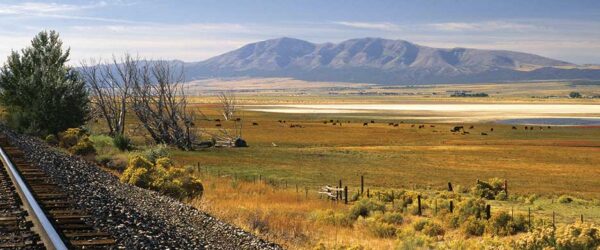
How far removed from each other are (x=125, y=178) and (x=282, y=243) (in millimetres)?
9178

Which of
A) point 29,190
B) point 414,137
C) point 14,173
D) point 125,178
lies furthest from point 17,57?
point 414,137

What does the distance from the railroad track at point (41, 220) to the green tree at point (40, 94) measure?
2736cm

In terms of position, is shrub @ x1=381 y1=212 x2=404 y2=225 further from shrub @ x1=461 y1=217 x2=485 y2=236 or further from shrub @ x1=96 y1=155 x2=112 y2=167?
shrub @ x1=96 y1=155 x2=112 y2=167

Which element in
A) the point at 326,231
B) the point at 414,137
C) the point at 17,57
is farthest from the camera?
the point at 414,137

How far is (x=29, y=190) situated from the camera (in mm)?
14102

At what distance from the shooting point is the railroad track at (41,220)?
937cm

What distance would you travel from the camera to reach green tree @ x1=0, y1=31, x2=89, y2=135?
42.2 meters

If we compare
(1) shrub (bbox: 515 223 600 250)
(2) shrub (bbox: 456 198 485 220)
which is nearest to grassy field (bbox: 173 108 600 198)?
(2) shrub (bbox: 456 198 485 220)

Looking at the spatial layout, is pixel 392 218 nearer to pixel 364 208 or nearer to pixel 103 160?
pixel 364 208

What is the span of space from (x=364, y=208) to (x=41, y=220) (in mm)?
17171

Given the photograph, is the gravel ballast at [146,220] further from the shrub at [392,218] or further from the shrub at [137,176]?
the shrub at [392,218]

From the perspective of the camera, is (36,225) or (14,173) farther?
(14,173)

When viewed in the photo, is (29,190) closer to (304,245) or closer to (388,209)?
(304,245)

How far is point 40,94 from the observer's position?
1682 inches
